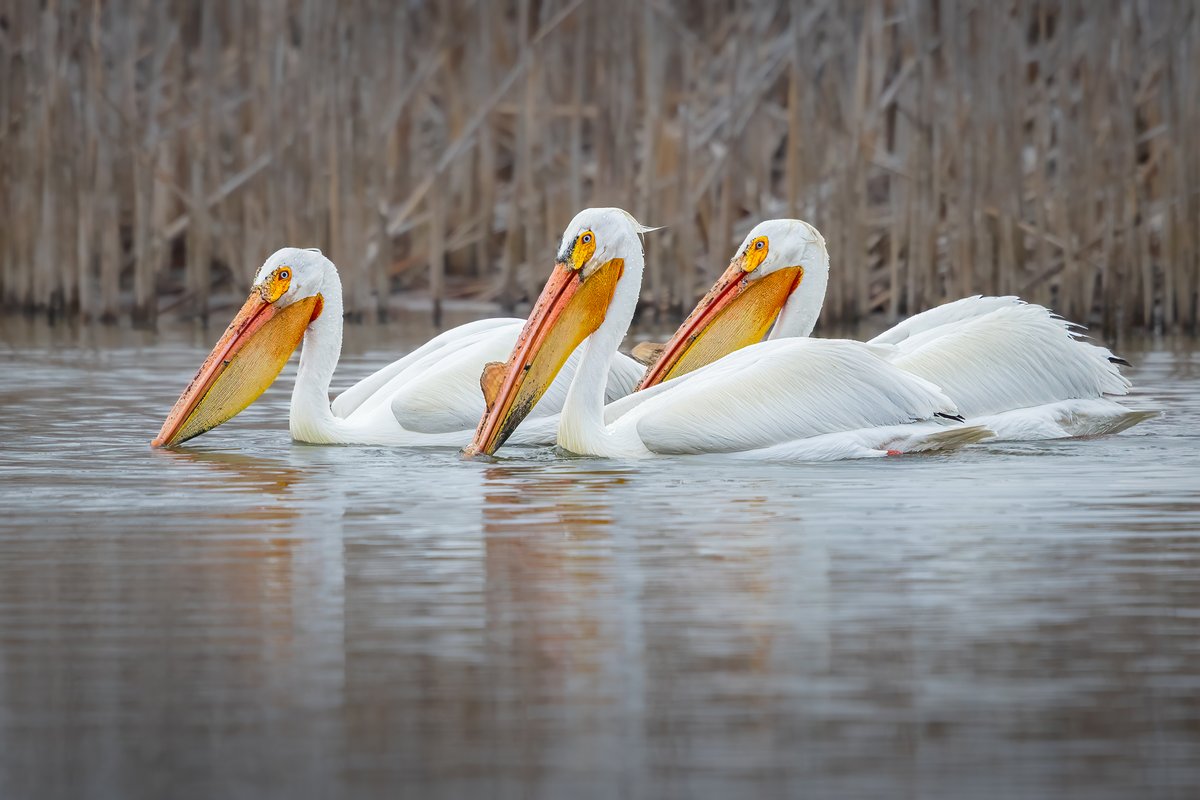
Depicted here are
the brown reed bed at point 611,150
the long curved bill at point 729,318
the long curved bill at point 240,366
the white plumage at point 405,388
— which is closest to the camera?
the white plumage at point 405,388


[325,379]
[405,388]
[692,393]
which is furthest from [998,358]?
[325,379]

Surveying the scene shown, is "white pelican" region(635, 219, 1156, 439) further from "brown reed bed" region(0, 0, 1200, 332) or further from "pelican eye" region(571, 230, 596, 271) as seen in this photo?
"brown reed bed" region(0, 0, 1200, 332)

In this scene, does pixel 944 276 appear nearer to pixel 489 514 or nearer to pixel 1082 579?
pixel 489 514

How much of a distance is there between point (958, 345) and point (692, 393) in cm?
121

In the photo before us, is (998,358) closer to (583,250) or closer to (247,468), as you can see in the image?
(583,250)

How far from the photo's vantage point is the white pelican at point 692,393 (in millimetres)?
7008

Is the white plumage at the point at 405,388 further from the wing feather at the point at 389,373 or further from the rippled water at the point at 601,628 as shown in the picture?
the rippled water at the point at 601,628

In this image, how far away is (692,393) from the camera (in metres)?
7.03

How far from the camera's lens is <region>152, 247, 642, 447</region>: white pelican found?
7645mm

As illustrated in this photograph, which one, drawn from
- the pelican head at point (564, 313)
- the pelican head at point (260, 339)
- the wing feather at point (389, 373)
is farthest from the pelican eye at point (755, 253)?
the pelican head at point (260, 339)

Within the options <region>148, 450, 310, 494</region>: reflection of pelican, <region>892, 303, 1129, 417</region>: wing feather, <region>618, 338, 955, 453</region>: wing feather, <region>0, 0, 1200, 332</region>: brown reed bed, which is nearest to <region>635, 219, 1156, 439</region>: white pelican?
<region>892, 303, 1129, 417</region>: wing feather

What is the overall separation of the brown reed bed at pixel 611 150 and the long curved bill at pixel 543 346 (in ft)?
18.3

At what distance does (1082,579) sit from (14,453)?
385 centimetres

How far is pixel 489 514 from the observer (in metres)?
5.87
